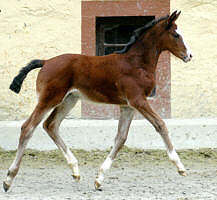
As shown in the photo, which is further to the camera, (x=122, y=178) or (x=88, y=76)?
(x=122, y=178)

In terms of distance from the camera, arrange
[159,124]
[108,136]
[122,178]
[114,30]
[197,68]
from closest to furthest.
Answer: [159,124] < [122,178] < [108,136] < [197,68] < [114,30]

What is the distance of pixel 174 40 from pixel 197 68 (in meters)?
2.84

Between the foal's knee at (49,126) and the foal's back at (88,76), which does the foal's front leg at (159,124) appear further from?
the foal's knee at (49,126)

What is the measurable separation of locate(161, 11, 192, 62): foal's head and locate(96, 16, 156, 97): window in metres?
2.91

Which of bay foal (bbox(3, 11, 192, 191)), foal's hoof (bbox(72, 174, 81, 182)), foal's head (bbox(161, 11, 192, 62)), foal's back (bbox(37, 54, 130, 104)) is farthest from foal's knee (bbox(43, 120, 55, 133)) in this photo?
foal's head (bbox(161, 11, 192, 62))

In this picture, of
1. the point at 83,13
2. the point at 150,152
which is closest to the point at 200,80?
the point at 150,152

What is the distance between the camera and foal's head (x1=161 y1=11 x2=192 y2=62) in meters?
5.70

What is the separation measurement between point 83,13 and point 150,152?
265 centimetres

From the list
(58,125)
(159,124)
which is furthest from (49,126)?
(159,124)

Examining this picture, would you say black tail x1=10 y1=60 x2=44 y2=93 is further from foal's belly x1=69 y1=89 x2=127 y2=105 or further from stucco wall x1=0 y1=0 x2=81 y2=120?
stucco wall x1=0 y1=0 x2=81 y2=120

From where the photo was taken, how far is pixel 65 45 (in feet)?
27.9

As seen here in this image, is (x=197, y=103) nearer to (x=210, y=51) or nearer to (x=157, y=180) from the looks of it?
(x=210, y=51)

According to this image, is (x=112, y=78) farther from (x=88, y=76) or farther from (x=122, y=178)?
(x=122, y=178)

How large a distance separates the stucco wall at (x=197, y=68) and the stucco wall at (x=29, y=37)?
1766 mm
